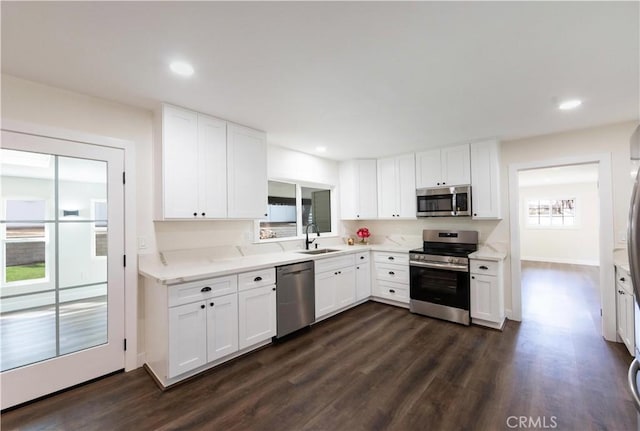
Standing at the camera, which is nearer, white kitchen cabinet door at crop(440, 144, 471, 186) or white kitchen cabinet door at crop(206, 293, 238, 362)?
white kitchen cabinet door at crop(206, 293, 238, 362)

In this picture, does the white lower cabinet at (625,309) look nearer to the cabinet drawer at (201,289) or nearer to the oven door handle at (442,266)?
the oven door handle at (442,266)

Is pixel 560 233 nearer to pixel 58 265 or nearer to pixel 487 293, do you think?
pixel 487 293

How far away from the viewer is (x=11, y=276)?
6.54ft

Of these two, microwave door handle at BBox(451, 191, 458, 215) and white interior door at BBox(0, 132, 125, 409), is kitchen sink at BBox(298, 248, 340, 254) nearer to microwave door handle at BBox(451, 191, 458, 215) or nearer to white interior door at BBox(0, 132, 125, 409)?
microwave door handle at BBox(451, 191, 458, 215)

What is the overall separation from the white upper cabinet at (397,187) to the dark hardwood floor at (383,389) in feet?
6.24

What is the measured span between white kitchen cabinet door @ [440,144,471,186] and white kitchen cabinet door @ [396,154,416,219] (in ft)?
1.52

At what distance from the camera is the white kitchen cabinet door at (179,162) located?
2.47 metres

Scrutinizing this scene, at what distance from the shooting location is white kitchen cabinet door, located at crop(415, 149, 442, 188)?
4.02 m

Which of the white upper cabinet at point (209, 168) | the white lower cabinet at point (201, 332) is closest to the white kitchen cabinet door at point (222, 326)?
the white lower cabinet at point (201, 332)

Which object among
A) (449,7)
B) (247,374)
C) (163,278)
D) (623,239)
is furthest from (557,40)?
(247,374)

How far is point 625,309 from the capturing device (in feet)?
8.75

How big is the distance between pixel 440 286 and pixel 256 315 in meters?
2.43

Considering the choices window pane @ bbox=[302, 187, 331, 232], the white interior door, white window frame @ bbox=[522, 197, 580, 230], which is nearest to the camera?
the white interior door

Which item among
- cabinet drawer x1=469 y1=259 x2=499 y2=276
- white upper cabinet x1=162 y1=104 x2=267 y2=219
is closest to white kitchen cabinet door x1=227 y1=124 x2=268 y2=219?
white upper cabinet x1=162 y1=104 x2=267 y2=219
